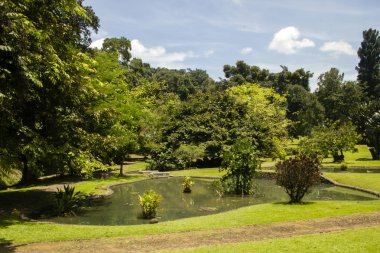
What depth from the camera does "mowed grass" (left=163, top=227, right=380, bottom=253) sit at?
33.0 ft

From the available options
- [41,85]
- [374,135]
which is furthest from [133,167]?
[41,85]

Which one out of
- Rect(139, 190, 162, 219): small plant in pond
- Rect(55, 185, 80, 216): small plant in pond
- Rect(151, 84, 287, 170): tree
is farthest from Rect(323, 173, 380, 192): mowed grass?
Rect(55, 185, 80, 216): small plant in pond

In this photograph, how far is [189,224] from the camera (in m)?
14.7

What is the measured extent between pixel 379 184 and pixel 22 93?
21.8m

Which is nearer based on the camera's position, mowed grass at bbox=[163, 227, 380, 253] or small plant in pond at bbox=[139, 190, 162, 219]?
mowed grass at bbox=[163, 227, 380, 253]

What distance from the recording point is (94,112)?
69.3 feet

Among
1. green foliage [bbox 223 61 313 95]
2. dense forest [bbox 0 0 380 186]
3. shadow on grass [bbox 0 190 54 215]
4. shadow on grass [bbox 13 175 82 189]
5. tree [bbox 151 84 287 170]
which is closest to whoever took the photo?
dense forest [bbox 0 0 380 186]

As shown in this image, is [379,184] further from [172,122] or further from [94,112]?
[172,122]

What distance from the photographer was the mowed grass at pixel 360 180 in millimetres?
23495

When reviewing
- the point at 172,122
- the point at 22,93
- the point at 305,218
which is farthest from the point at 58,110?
the point at 172,122

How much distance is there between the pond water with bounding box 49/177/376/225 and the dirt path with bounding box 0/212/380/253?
4409 millimetres

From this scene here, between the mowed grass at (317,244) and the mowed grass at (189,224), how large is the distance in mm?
3111

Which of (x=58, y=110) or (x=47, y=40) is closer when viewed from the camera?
(x=47, y=40)

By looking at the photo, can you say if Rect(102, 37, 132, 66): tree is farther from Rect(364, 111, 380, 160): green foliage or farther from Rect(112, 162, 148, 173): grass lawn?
Rect(364, 111, 380, 160): green foliage
